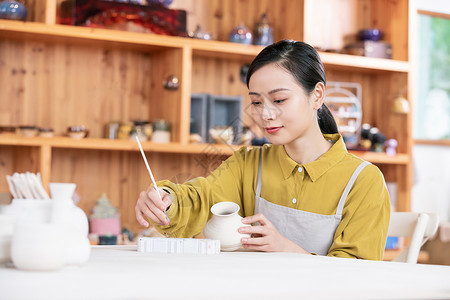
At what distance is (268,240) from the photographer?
4.75 ft

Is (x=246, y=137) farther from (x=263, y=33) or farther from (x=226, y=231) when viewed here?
(x=226, y=231)

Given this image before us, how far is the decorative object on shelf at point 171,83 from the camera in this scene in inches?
131

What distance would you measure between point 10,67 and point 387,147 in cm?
224

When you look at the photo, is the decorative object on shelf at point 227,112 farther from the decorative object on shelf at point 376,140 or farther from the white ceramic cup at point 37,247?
the white ceramic cup at point 37,247

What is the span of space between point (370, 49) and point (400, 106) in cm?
39

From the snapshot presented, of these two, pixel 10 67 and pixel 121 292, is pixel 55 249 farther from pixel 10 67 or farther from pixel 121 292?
pixel 10 67

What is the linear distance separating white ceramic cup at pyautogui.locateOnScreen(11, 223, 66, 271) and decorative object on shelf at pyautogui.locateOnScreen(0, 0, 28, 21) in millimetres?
2388

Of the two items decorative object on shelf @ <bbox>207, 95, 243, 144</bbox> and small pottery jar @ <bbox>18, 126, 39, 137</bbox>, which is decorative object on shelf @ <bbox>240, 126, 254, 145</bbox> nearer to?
decorative object on shelf @ <bbox>207, 95, 243, 144</bbox>

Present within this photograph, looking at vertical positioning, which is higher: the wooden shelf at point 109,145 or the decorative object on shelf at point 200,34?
the decorative object on shelf at point 200,34

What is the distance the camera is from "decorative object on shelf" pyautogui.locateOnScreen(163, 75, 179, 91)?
333cm

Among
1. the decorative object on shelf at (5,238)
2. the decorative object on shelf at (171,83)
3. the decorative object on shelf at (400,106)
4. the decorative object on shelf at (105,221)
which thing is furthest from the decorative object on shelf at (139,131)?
the decorative object on shelf at (5,238)

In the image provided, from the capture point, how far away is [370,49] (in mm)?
3867

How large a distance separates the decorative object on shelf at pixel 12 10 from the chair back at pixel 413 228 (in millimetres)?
2035

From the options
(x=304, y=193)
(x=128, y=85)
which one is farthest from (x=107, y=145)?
(x=304, y=193)
